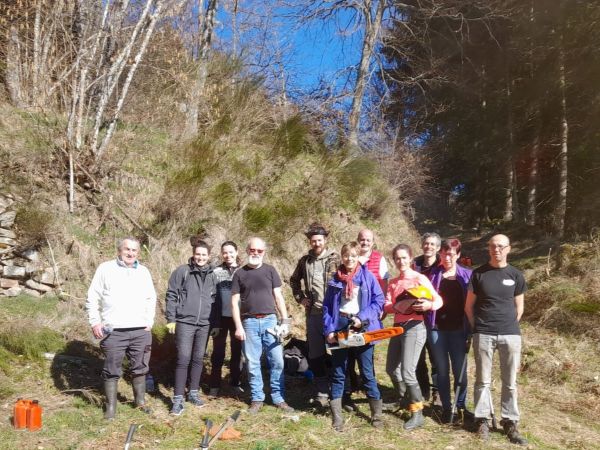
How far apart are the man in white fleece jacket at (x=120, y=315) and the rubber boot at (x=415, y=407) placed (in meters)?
2.46

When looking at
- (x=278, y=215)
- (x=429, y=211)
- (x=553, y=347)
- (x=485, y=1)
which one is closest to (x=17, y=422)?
(x=278, y=215)

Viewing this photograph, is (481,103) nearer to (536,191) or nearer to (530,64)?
(530,64)

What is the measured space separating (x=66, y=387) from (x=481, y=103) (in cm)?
1569

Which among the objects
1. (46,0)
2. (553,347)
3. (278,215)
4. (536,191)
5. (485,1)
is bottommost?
(553,347)

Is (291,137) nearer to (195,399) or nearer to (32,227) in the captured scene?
(32,227)

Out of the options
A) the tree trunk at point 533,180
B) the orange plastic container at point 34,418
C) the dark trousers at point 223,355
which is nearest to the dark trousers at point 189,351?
the dark trousers at point 223,355

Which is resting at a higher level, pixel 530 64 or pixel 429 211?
pixel 530 64

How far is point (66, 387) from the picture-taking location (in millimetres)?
4754

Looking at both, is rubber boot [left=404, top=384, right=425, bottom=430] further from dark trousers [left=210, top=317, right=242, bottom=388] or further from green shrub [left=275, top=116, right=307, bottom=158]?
green shrub [left=275, top=116, right=307, bottom=158]

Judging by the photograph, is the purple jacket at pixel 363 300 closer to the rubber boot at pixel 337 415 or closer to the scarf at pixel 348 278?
the scarf at pixel 348 278

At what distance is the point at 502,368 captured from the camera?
162 inches

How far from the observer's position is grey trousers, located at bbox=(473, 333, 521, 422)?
4027 mm

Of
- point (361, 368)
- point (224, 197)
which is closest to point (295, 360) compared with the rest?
point (361, 368)

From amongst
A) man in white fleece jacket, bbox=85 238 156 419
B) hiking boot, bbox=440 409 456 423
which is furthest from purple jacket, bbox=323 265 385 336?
man in white fleece jacket, bbox=85 238 156 419
